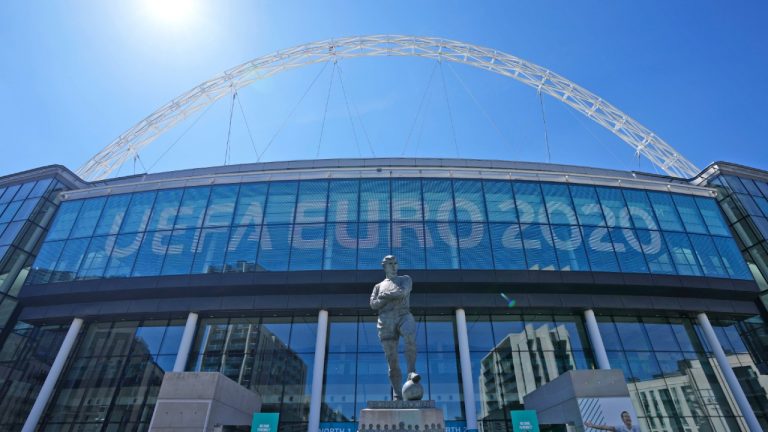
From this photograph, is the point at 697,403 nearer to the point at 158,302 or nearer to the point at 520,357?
the point at 520,357

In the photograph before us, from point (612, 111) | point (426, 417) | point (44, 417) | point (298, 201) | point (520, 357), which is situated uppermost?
point (612, 111)

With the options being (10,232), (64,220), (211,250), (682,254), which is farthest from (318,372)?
(10,232)

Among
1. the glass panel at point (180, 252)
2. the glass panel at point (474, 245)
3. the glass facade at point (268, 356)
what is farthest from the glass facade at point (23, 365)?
the glass panel at point (474, 245)

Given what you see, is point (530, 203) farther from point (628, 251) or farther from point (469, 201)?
point (628, 251)

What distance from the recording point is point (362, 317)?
25.0 m

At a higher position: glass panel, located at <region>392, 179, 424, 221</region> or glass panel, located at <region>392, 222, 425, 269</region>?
glass panel, located at <region>392, 179, 424, 221</region>

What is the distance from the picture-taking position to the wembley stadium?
23016mm

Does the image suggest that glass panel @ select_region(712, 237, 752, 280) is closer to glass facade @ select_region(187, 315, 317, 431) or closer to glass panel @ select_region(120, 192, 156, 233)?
glass facade @ select_region(187, 315, 317, 431)

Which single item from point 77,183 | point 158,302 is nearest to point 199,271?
point 158,302

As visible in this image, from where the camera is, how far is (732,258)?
1045 inches

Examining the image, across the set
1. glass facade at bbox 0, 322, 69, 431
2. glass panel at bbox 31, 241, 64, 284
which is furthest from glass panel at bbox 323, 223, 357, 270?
glass panel at bbox 31, 241, 64, 284

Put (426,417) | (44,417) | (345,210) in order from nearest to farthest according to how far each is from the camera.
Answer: (426,417) < (44,417) < (345,210)

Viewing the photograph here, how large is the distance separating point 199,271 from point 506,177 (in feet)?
67.6

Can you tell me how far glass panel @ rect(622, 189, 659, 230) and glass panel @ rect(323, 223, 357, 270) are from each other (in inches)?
726
